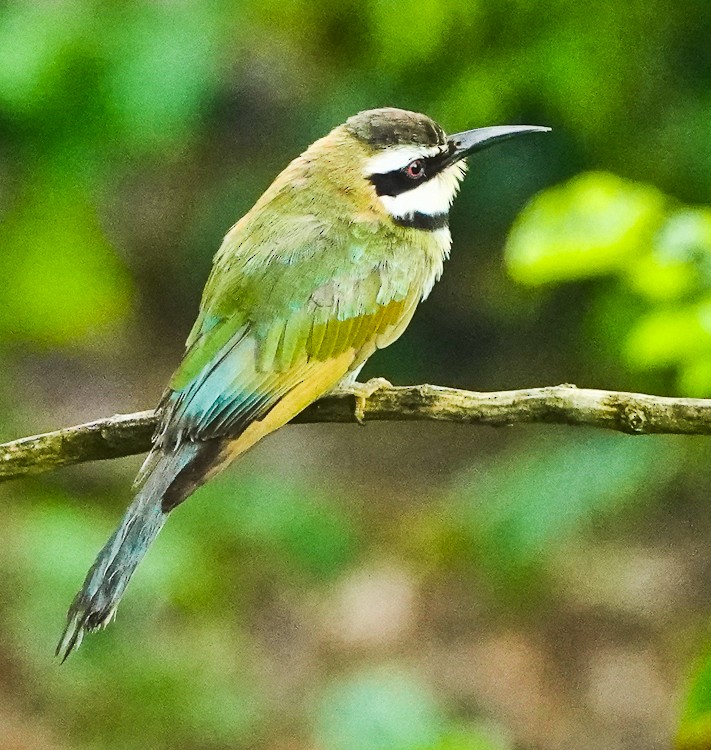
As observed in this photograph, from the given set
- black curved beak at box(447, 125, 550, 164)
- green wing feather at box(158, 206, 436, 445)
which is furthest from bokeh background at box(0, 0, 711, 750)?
green wing feather at box(158, 206, 436, 445)

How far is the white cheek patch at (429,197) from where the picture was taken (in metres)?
2.16

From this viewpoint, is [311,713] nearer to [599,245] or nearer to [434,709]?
[434,709]

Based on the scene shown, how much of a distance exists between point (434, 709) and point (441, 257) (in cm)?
129

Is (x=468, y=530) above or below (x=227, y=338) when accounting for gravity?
below

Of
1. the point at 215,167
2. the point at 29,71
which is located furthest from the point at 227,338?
the point at 215,167

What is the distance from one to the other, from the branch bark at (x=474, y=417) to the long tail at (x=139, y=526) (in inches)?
5.8

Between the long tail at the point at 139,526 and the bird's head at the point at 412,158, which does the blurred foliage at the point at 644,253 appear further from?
the long tail at the point at 139,526

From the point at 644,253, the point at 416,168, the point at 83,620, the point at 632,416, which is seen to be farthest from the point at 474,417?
the point at 83,620

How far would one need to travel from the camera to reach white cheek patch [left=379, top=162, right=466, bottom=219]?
7.07 feet

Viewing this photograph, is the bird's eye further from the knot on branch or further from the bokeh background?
the knot on branch

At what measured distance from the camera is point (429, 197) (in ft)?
7.20

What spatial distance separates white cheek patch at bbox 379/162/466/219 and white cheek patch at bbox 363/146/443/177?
0.05m

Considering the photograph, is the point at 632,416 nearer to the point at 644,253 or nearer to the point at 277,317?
the point at 644,253

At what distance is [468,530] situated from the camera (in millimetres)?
3598
